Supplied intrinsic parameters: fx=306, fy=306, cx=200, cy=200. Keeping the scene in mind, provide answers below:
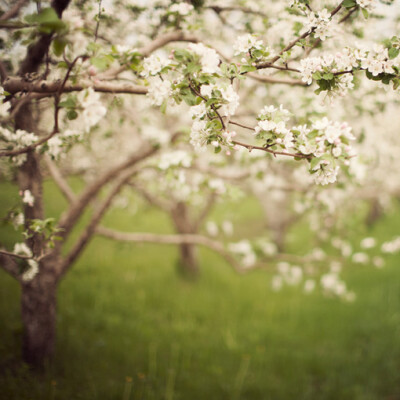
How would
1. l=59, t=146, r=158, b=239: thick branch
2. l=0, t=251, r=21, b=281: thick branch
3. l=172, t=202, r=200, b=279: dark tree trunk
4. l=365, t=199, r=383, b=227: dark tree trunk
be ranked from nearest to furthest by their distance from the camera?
l=0, t=251, r=21, b=281: thick branch
l=59, t=146, r=158, b=239: thick branch
l=172, t=202, r=200, b=279: dark tree trunk
l=365, t=199, r=383, b=227: dark tree trunk

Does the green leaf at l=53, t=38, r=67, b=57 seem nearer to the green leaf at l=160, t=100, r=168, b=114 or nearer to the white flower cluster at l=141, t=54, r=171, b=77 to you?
the white flower cluster at l=141, t=54, r=171, b=77

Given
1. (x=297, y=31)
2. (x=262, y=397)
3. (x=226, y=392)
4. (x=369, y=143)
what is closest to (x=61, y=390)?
(x=226, y=392)

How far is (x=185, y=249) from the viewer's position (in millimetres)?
6387

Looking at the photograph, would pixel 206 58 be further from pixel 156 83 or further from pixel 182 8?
pixel 182 8

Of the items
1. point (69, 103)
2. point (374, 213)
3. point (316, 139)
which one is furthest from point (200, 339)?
point (374, 213)

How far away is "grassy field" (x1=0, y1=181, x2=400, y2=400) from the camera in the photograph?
3164 millimetres

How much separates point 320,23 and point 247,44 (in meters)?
0.43

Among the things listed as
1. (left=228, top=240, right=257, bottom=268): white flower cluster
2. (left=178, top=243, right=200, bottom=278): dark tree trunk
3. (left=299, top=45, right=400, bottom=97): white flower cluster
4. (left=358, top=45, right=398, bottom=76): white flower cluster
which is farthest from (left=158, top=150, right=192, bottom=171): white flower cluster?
(left=178, top=243, right=200, bottom=278): dark tree trunk

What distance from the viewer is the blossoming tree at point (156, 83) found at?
1.48 metres

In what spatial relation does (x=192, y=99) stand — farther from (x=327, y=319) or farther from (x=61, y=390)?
(x=327, y=319)

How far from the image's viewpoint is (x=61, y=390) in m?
2.82

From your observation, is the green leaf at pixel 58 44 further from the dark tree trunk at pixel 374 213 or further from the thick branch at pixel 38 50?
Result: the dark tree trunk at pixel 374 213

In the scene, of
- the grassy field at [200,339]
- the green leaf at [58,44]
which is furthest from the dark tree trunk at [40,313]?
the green leaf at [58,44]

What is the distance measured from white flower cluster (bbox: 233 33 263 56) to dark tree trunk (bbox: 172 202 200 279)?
448 cm
